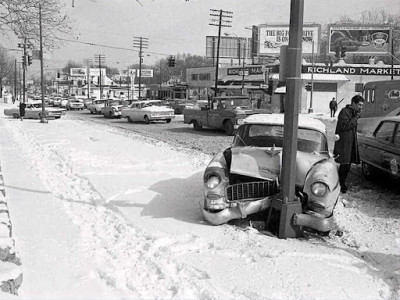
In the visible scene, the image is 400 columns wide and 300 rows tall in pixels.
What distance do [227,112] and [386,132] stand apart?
9924mm

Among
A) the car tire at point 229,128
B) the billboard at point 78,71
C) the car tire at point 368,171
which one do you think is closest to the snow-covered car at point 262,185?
the car tire at point 368,171

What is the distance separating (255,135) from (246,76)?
48696 millimetres

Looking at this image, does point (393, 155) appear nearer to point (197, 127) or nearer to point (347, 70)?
point (197, 127)

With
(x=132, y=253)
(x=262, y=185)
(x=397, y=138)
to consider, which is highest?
(x=397, y=138)

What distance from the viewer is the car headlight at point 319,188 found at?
5.49 metres

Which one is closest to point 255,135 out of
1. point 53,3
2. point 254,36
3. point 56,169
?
point 56,169

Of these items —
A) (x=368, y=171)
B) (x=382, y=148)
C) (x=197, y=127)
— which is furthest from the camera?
Result: (x=197, y=127)

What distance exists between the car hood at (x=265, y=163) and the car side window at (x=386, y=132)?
271 cm

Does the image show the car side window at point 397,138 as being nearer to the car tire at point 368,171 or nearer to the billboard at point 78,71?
the car tire at point 368,171

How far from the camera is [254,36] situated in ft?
211

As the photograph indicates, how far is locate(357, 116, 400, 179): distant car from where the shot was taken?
7.79 metres

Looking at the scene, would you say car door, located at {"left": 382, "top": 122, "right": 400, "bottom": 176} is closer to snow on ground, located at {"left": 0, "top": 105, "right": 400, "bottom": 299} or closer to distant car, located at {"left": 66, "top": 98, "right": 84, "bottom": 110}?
snow on ground, located at {"left": 0, "top": 105, "right": 400, "bottom": 299}

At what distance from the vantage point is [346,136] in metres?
8.02

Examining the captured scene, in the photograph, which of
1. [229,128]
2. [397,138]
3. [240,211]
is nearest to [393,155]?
[397,138]
